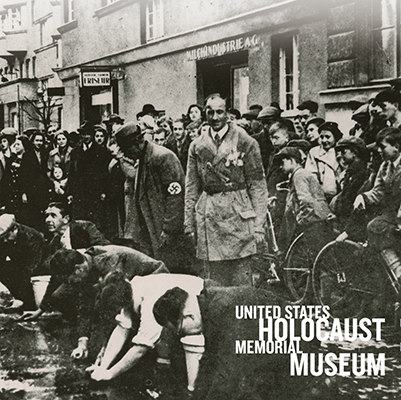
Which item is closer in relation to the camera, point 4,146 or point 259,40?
point 259,40

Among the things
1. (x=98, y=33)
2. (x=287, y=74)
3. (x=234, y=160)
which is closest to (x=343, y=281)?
(x=234, y=160)

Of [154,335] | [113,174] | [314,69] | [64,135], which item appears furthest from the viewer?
[64,135]

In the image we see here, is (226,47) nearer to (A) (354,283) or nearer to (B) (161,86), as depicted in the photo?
(B) (161,86)

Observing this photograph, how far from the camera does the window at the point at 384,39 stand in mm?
5238

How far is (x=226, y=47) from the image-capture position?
6148 millimetres

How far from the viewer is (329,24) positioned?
18.3ft

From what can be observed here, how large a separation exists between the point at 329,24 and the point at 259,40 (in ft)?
2.10

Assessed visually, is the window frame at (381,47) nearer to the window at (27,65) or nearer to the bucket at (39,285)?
the bucket at (39,285)

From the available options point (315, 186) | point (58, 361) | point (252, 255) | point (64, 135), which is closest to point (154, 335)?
point (58, 361)

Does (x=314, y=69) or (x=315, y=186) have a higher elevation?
(x=314, y=69)

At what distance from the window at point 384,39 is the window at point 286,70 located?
736 millimetres

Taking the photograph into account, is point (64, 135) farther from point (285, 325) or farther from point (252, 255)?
point (285, 325)

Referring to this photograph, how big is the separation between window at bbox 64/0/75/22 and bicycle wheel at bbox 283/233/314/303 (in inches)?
132

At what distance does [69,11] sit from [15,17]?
29.9 inches
